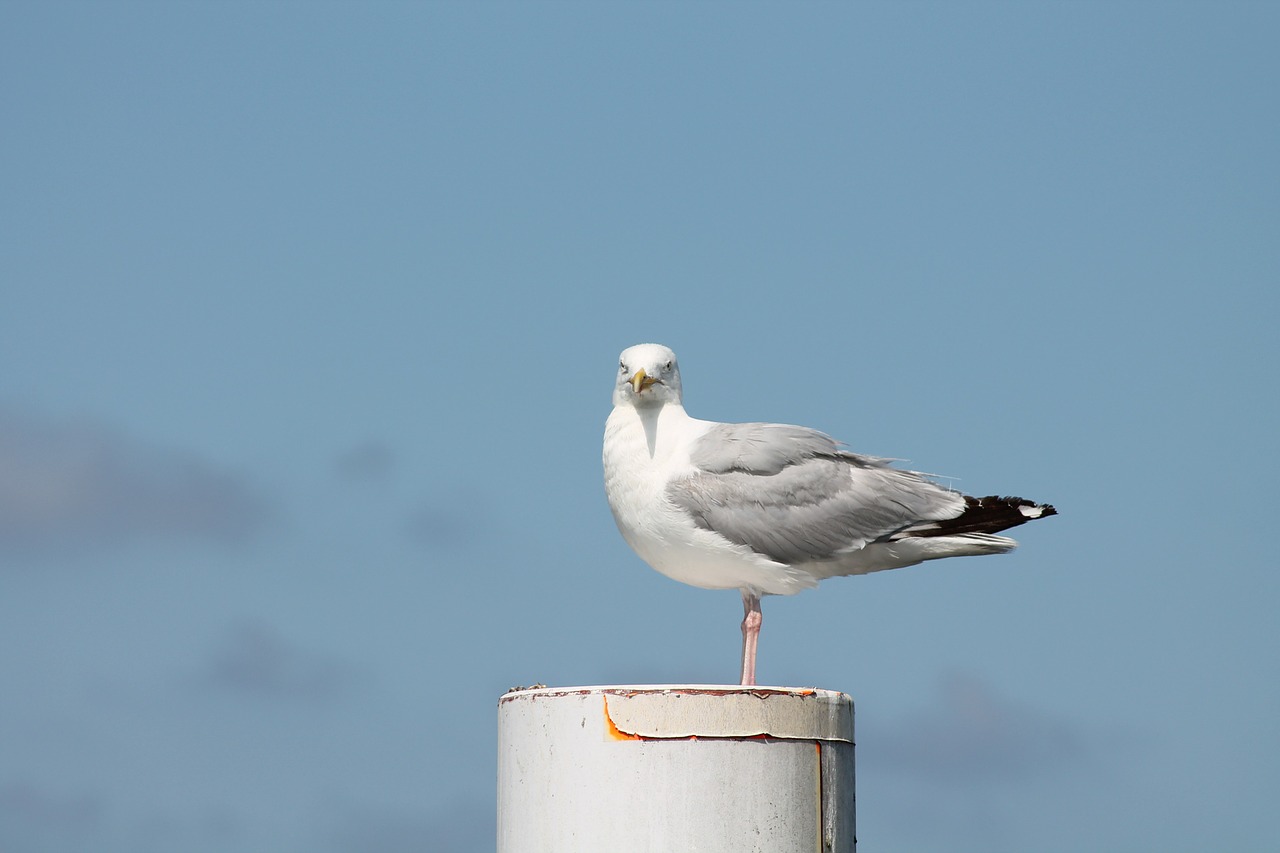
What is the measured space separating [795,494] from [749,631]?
1.12 meters

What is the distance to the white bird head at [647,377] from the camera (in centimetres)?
1096

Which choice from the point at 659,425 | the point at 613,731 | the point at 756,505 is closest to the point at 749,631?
the point at 756,505

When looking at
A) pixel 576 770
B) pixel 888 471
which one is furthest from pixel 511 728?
pixel 888 471

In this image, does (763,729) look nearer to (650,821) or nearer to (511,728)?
(650,821)

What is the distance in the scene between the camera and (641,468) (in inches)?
435

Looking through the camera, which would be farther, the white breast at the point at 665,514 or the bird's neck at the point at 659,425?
the bird's neck at the point at 659,425

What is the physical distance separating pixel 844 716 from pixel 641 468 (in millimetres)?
2922

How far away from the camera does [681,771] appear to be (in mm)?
8141

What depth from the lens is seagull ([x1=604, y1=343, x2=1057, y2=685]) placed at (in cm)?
1098

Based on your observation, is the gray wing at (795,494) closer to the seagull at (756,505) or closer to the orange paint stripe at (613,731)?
the seagull at (756,505)

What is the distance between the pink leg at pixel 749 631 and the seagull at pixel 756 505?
0.04 ft

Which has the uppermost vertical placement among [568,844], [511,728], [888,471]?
[888,471]

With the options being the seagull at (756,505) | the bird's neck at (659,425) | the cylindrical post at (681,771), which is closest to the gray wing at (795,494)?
the seagull at (756,505)

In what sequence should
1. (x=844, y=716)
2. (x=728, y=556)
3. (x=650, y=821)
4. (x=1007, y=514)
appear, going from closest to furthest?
(x=650, y=821), (x=844, y=716), (x=728, y=556), (x=1007, y=514)
